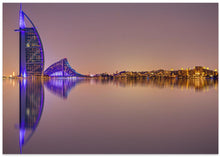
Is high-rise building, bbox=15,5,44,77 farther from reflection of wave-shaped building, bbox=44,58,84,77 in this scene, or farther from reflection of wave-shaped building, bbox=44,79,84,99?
reflection of wave-shaped building, bbox=44,79,84,99

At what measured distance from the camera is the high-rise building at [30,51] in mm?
69000

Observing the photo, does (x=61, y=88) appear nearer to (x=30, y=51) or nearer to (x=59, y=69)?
(x=30, y=51)

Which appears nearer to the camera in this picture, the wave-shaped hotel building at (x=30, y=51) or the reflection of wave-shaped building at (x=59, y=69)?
the wave-shaped hotel building at (x=30, y=51)

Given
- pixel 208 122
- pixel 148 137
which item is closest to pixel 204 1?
pixel 208 122

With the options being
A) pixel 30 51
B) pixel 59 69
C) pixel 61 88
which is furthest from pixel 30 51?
pixel 61 88

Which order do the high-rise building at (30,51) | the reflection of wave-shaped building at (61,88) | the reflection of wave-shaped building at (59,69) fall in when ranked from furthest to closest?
the reflection of wave-shaped building at (59,69) < the high-rise building at (30,51) < the reflection of wave-shaped building at (61,88)

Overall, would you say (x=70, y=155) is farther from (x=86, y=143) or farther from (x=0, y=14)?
(x=0, y=14)

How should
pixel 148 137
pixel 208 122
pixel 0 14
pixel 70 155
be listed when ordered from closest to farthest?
1. pixel 70 155
2. pixel 148 137
3. pixel 208 122
4. pixel 0 14

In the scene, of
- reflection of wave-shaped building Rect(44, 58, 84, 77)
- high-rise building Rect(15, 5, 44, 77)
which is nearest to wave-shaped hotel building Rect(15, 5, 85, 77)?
high-rise building Rect(15, 5, 44, 77)

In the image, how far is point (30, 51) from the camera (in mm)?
70188

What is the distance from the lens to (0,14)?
7844mm

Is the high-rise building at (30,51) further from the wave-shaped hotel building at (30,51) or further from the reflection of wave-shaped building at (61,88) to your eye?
the reflection of wave-shaped building at (61,88)

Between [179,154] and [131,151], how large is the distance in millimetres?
931

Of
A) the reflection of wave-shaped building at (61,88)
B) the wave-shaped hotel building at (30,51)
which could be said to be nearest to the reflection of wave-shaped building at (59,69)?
the wave-shaped hotel building at (30,51)
